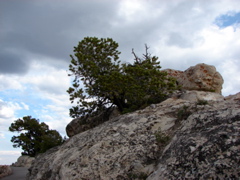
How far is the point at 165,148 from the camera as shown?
224 inches

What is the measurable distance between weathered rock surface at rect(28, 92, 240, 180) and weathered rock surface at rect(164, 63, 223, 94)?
1017cm

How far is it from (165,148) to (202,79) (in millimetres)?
14010

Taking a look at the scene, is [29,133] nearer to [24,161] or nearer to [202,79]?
[24,161]

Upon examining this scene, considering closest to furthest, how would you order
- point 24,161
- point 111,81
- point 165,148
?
point 165,148
point 111,81
point 24,161

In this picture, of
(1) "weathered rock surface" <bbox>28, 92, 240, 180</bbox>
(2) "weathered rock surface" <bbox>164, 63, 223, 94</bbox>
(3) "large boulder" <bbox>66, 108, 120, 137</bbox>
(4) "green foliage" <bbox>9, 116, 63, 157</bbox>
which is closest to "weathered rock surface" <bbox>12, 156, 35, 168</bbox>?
(4) "green foliage" <bbox>9, 116, 63, 157</bbox>

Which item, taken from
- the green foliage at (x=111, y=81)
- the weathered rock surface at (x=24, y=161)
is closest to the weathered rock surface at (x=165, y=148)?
the green foliage at (x=111, y=81)

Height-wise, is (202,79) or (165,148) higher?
(202,79)

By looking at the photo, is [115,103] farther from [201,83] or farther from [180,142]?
[180,142]

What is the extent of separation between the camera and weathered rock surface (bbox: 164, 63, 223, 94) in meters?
18.4

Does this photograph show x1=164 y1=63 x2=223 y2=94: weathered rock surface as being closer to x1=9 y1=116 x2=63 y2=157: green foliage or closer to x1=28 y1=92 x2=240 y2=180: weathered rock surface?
x1=28 y1=92 x2=240 y2=180: weathered rock surface

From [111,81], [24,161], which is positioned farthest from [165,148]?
[24,161]

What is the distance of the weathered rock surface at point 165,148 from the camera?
4.23 m

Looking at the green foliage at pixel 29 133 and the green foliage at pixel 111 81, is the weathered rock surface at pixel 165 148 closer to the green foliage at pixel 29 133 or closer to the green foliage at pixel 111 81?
the green foliage at pixel 111 81

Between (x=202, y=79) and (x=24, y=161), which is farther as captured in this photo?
(x=24, y=161)
